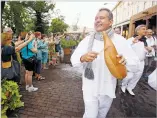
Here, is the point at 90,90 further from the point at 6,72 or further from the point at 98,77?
the point at 6,72

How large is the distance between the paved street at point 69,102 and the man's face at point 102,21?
97cm

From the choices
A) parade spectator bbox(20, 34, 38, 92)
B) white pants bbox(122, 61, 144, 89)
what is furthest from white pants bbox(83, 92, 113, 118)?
parade spectator bbox(20, 34, 38, 92)

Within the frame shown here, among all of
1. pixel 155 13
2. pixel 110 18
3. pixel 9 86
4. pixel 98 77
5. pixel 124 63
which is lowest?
pixel 9 86

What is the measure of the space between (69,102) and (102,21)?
2.87 meters

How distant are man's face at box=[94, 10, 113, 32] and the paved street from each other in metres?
0.97

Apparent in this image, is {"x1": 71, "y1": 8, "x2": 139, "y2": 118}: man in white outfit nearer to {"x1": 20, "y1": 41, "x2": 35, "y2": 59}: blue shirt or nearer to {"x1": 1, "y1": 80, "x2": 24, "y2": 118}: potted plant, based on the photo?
{"x1": 1, "y1": 80, "x2": 24, "y2": 118}: potted plant

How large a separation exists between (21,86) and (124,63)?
4513 mm

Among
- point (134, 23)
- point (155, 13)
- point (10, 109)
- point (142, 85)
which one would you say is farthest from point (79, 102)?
point (134, 23)

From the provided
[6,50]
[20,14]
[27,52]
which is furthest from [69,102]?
[20,14]

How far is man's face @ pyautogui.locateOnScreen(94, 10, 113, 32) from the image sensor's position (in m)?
3.31

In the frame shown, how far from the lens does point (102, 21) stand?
3.31m

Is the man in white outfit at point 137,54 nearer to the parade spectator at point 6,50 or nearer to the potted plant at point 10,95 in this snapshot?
the parade spectator at point 6,50

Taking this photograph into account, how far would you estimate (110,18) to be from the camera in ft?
11.0

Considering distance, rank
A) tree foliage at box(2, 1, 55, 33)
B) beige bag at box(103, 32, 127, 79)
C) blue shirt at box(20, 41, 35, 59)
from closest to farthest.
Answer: beige bag at box(103, 32, 127, 79)
blue shirt at box(20, 41, 35, 59)
tree foliage at box(2, 1, 55, 33)
